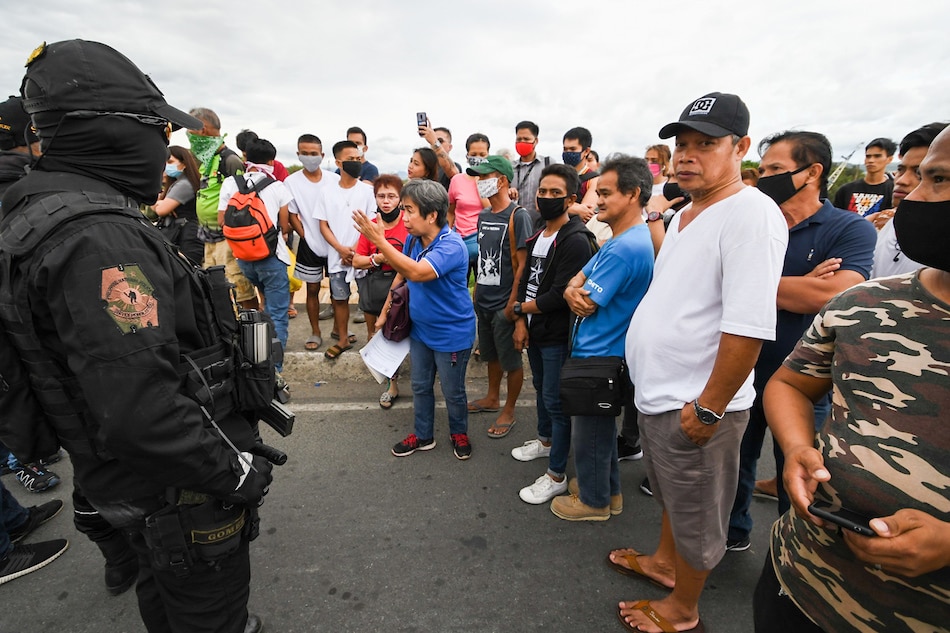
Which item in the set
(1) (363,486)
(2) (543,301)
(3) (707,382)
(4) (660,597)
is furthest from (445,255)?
(4) (660,597)

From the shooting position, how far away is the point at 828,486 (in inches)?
45.0

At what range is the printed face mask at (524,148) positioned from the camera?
210 inches

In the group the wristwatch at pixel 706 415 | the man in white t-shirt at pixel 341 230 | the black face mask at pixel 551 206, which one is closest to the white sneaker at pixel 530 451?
the black face mask at pixel 551 206

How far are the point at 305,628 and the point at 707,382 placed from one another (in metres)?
2.01

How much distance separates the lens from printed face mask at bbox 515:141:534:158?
5.33m

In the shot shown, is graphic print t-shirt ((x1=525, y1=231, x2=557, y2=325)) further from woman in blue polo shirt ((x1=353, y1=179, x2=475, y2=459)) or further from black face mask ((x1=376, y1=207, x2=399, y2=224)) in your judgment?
black face mask ((x1=376, y1=207, x2=399, y2=224))

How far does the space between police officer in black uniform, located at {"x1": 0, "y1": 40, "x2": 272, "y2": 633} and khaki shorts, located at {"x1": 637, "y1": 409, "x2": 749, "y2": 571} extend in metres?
1.51

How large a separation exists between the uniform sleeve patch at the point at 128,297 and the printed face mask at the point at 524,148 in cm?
470

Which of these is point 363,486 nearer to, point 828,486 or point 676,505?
point 676,505

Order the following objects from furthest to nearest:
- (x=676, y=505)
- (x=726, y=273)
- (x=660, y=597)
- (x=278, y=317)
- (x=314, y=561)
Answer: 1. (x=278, y=317)
2. (x=314, y=561)
3. (x=660, y=597)
4. (x=676, y=505)
5. (x=726, y=273)

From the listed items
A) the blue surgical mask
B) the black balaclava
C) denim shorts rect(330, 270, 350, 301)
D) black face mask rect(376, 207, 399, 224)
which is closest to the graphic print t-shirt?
black face mask rect(376, 207, 399, 224)

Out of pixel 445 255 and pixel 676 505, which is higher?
pixel 445 255

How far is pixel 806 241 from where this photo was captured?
7.34 feet

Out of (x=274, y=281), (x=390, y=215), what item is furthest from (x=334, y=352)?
(x=390, y=215)
